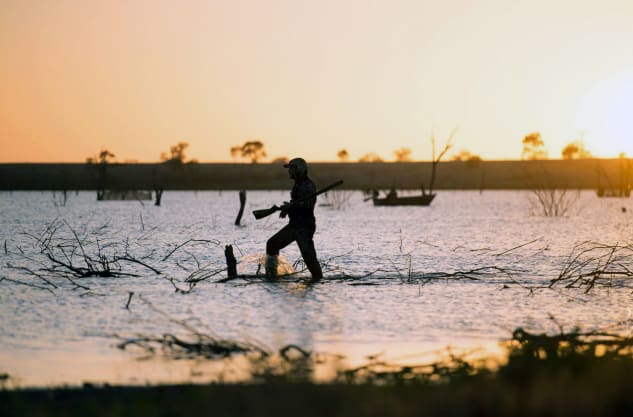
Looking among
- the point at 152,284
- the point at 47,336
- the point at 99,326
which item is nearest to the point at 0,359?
the point at 47,336

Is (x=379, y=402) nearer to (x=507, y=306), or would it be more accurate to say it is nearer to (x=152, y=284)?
(x=507, y=306)

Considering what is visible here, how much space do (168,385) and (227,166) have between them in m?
159

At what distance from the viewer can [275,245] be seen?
14.0 m

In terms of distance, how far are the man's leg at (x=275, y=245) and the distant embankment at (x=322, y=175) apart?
134258 millimetres

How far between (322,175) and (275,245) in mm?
140745

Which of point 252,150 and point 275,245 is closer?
point 275,245

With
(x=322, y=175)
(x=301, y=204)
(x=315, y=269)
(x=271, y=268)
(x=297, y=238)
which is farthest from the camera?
(x=322, y=175)

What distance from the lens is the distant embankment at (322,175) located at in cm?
15225

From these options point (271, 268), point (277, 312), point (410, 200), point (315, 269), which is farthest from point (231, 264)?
point (410, 200)

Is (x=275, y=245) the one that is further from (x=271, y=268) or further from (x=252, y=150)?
(x=252, y=150)

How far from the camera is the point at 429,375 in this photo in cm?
700

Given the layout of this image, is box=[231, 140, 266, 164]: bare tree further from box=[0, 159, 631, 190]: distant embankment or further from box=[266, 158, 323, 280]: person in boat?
box=[266, 158, 323, 280]: person in boat

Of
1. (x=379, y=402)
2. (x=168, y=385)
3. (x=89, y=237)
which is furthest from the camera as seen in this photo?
(x=89, y=237)

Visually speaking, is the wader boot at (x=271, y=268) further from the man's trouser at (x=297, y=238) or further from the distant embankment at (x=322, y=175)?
the distant embankment at (x=322, y=175)
